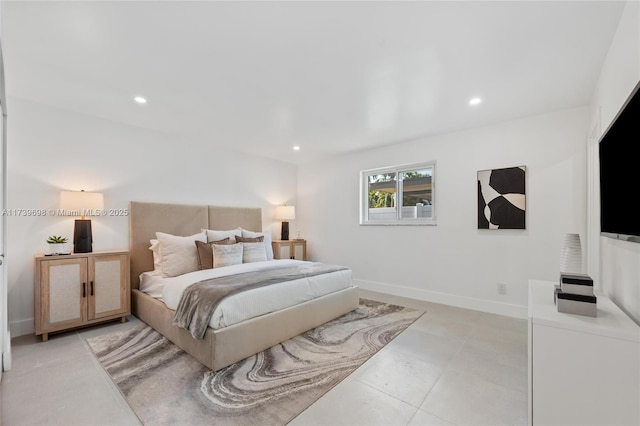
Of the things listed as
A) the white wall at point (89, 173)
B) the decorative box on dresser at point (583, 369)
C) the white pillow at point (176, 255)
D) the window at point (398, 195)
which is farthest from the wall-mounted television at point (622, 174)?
the white wall at point (89, 173)

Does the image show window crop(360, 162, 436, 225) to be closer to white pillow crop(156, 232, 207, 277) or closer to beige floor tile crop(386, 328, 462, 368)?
beige floor tile crop(386, 328, 462, 368)

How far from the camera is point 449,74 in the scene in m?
2.34

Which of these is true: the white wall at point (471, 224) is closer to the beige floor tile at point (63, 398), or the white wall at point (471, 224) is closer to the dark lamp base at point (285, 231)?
the dark lamp base at point (285, 231)

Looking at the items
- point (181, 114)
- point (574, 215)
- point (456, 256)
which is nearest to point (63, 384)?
point (181, 114)

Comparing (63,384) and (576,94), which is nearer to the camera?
(63,384)

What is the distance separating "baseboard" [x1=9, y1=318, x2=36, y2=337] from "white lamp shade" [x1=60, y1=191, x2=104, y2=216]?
1.19m

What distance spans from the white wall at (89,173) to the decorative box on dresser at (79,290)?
442 mm

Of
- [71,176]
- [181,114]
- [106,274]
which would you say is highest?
[181,114]

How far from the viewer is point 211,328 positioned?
212 centimetres

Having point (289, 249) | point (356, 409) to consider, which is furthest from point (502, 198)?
point (289, 249)

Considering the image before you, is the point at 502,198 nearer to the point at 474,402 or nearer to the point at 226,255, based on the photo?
the point at 474,402

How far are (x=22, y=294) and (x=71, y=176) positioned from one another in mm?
1306

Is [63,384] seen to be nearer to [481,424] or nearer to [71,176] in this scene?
[71,176]

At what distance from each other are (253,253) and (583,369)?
3.23 meters
